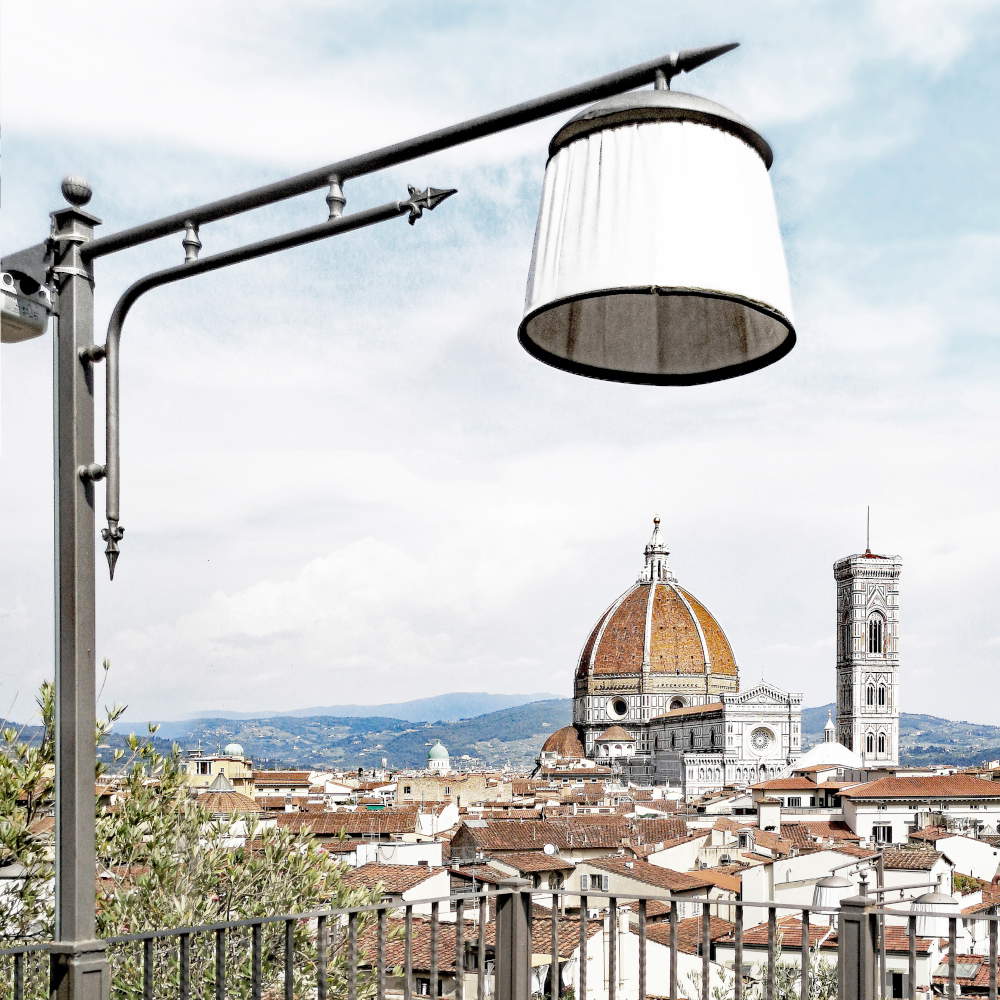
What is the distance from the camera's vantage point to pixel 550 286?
6.03 ft

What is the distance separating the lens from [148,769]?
10227 millimetres

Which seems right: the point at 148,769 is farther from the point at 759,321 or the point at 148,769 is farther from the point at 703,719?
the point at 703,719

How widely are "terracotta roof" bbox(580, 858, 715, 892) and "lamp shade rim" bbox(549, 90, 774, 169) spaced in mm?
22191

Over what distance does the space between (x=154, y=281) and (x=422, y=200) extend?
717 mm

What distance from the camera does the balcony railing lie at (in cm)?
374

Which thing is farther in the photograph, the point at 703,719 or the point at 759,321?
the point at 703,719

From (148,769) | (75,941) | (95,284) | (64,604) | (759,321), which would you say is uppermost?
(95,284)

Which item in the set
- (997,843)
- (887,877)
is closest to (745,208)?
(887,877)

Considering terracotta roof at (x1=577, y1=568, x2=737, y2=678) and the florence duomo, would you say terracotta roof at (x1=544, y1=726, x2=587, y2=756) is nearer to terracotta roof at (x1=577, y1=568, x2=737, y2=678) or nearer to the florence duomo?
the florence duomo

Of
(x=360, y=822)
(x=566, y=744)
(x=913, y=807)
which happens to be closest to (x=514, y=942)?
(x=360, y=822)

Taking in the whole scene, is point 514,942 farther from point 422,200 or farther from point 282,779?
point 282,779

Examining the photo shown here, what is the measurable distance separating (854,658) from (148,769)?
9175cm

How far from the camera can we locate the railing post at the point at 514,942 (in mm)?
4547

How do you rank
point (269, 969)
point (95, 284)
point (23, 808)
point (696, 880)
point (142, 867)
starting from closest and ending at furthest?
point (95, 284) < point (23, 808) < point (269, 969) < point (142, 867) < point (696, 880)
